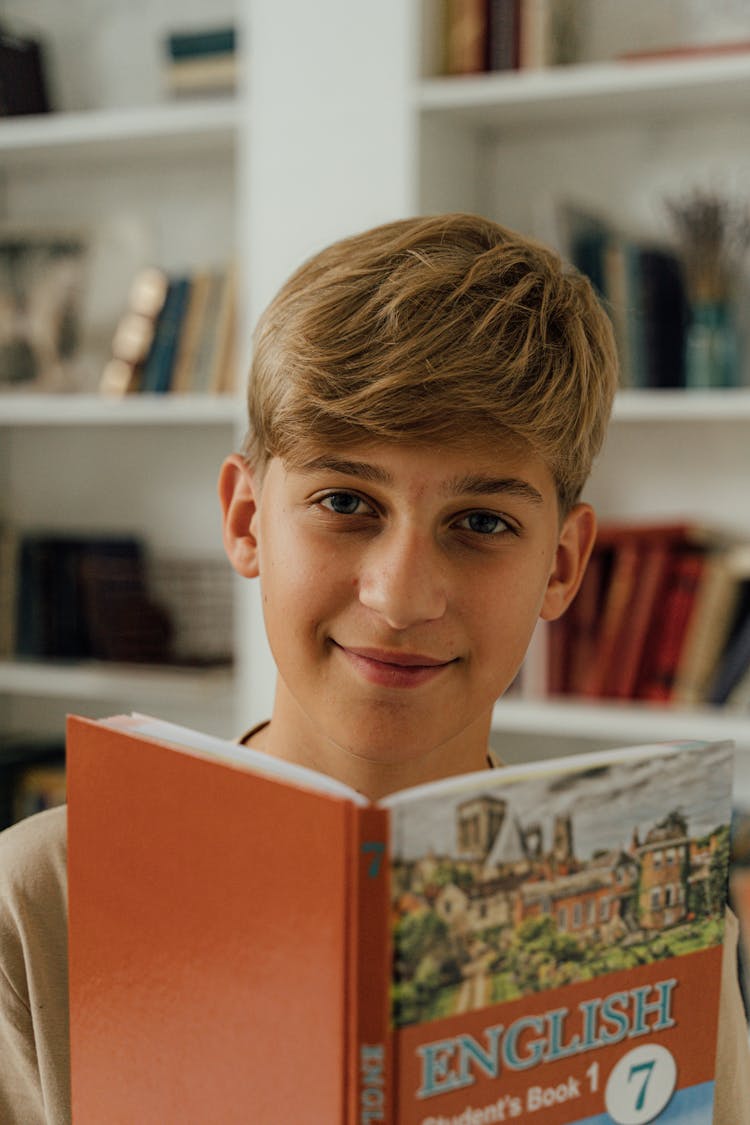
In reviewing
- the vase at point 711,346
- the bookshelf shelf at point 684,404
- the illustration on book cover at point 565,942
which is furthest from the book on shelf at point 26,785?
the illustration on book cover at point 565,942

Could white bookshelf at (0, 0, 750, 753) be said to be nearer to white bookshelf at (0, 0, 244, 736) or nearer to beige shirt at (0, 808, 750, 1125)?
white bookshelf at (0, 0, 244, 736)

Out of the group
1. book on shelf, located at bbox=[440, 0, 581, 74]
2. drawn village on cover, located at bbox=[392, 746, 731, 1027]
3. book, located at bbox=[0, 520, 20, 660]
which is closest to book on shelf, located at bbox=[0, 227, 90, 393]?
book, located at bbox=[0, 520, 20, 660]

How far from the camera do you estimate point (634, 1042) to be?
0.62m

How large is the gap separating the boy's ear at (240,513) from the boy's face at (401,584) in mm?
57

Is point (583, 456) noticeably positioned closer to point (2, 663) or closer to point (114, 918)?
point (114, 918)

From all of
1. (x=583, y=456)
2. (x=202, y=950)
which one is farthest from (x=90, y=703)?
(x=202, y=950)

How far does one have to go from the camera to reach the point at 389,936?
0.53 meters

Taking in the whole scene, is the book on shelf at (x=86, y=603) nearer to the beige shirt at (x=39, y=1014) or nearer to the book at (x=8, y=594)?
the book at (x=8, y=594)

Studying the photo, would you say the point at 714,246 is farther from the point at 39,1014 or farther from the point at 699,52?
the point at 39,1014

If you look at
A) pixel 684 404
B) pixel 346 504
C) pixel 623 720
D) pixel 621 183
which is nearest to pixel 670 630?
pixel 623 720

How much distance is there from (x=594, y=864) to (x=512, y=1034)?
8 cm

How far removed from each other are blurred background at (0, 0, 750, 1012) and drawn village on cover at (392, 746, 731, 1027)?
1.31 m

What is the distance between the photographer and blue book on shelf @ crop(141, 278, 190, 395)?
2297 mm

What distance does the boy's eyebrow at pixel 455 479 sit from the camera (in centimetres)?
82
